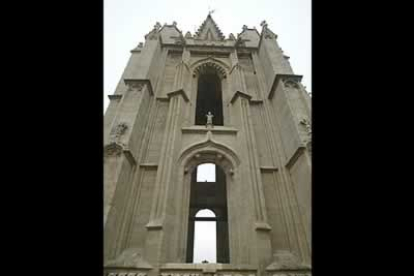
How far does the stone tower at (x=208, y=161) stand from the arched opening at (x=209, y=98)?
360 millimetres

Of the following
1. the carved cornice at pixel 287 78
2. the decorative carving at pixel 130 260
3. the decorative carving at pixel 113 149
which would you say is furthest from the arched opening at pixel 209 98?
the decorative carving at pixel 130 260

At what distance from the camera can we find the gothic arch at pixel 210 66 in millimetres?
13975

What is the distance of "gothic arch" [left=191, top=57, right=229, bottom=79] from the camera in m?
14.0

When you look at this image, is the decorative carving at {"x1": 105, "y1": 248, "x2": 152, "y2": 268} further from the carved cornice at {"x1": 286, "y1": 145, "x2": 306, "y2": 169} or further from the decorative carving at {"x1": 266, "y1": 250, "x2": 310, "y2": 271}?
the carved cornice at {"x1": 286, "y1": 145, "x2": 306, "y2": 169}

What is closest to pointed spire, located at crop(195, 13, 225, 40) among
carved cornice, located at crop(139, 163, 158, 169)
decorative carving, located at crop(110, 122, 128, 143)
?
→ decorative carving, located at crop(110, 122, 128, 143)

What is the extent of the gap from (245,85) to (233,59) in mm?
2116

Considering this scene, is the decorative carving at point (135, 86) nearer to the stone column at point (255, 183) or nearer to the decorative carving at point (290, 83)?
the stone column at point (255, 183)

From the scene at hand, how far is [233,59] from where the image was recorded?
46.4ft

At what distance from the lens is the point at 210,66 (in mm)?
14359

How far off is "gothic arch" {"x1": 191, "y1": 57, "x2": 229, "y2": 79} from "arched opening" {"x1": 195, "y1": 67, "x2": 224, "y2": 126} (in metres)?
0.41

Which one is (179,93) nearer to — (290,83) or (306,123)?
(290,83)

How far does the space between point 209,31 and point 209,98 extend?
5010mm
